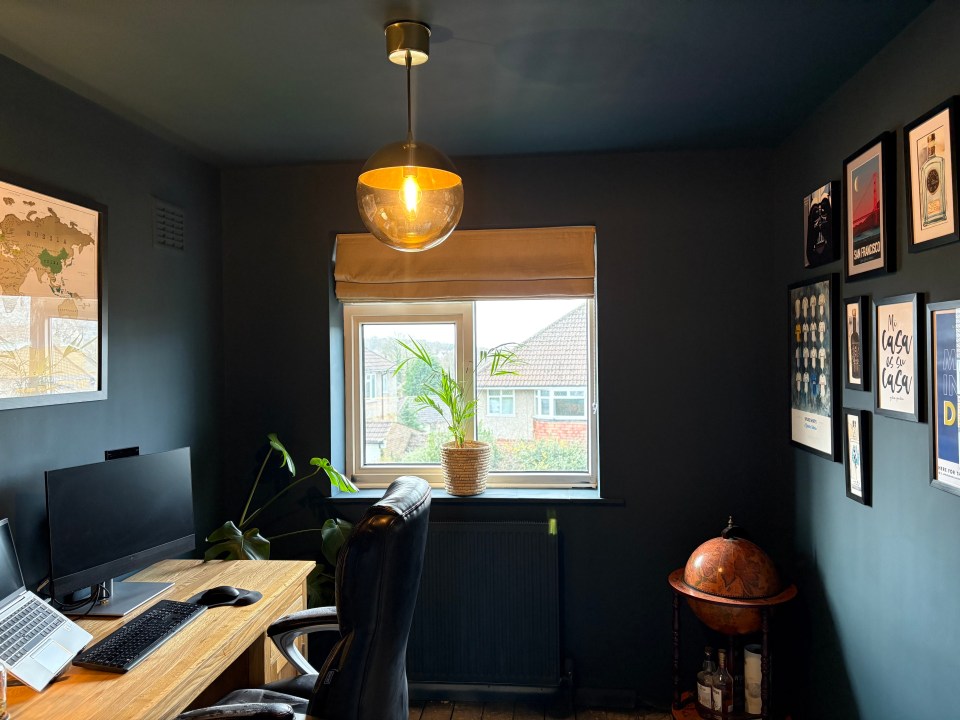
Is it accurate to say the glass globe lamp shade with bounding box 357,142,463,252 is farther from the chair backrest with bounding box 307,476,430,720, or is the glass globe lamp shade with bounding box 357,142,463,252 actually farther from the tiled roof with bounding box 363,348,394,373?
the tiled roof with bounding box 363,348,394,373

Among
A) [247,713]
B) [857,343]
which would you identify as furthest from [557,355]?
[247,713]

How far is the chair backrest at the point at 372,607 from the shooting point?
61.2 inches

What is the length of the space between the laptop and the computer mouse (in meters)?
0.36

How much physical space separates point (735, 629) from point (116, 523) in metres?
2.21

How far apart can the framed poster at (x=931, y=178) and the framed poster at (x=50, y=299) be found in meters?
2.56

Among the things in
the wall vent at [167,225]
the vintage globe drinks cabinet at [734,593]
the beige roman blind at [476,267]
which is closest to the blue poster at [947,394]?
the vintage globe drinks cabinet at [734,593]

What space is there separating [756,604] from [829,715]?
0.48 m

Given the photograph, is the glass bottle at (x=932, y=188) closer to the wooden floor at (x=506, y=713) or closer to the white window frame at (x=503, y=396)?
the white window frame at (x=503, y=396)

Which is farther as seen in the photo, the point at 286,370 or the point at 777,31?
the point at 286,370

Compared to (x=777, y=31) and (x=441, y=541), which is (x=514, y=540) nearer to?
(x=441, y=541)

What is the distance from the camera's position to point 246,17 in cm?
195

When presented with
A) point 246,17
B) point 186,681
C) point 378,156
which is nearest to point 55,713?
point 186,681

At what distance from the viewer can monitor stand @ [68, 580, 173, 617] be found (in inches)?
88.7

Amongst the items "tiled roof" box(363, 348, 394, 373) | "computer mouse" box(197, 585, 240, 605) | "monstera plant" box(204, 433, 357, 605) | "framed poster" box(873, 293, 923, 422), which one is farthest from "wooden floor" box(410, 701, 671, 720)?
"framed poster" box(873, 293, 923, 422)
